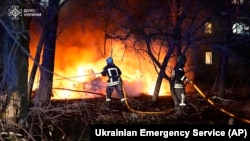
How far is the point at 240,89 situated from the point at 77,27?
8681 millimetres

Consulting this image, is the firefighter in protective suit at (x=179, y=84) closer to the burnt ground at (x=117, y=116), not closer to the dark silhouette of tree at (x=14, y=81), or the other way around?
the burnt ground at (x=117, y=116)

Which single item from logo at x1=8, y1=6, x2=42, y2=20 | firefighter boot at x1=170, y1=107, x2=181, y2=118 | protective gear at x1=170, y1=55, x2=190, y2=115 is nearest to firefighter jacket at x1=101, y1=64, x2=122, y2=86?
protective gear at x1=170, y1=55, x2=190, y2=115

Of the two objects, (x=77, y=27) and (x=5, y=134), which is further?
(x=77, y=27)

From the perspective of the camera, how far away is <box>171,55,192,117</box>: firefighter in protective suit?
11672 mm

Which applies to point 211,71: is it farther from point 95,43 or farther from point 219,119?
point 219,119

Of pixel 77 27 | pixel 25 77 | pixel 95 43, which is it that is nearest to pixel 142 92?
pixel 95 43

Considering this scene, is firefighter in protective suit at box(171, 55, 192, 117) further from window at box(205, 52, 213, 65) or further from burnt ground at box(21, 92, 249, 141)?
window at box(205, 52, 213, 65)

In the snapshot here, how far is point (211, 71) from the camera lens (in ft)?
76.0

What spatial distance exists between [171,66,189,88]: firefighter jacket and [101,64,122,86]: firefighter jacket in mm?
2024

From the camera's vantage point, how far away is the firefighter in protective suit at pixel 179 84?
11.7 m

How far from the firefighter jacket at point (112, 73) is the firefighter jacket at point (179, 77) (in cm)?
202

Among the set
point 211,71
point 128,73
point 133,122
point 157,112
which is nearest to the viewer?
point 133,122

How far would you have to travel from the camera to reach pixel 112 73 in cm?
1294

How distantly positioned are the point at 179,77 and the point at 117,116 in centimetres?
218
